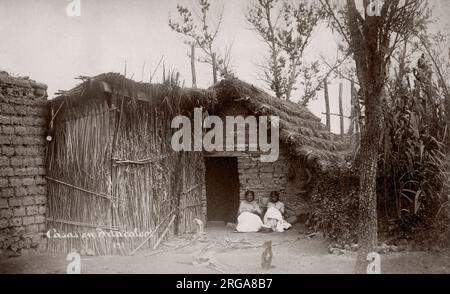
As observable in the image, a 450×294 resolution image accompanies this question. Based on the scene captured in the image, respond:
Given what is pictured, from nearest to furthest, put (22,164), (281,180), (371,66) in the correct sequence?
(371,66), (22,164), (281,180)

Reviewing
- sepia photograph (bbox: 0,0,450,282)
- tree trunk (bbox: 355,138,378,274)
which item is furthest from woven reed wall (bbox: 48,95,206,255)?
tree trunk (bbox: 355,138,378,274)

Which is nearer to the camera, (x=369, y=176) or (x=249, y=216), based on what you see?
(x=369, y=176)

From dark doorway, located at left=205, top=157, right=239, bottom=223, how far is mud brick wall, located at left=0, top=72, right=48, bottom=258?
532 cm

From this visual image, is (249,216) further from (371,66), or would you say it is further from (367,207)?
(371,66)

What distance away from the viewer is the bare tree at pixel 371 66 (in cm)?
545

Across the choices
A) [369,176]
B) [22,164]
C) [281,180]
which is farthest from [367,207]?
[22,164]

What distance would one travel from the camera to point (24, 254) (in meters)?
7.42

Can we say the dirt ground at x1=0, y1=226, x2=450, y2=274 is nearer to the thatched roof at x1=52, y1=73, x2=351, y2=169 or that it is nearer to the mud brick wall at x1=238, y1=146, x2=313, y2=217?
the mud brick wall at x1=238, y1=146, x2=313, y2=217

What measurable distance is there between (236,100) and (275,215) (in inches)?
110

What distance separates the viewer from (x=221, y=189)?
12625 millimetres

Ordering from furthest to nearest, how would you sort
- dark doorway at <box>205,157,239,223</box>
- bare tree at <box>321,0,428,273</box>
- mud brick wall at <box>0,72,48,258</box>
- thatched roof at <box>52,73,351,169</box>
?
dark doorway at <box>205,157,239,223</box>
thatched roof at <box>52,73,351,169</box>
mud brick wall at <box>0,72,48,258</box>
bare tree at <box>321,0,428,273</box>

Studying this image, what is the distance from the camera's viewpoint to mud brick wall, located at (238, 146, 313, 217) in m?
9.98
